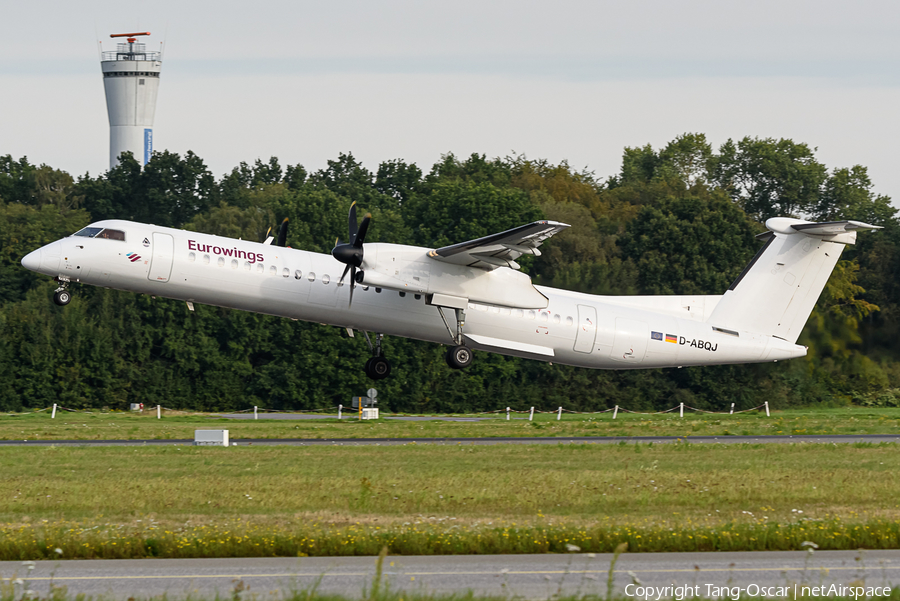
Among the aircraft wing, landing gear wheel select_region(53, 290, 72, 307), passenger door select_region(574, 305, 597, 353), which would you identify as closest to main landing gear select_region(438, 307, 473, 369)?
the aircraft wing

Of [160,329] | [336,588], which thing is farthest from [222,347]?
[336,588]

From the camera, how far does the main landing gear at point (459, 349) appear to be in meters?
30.7

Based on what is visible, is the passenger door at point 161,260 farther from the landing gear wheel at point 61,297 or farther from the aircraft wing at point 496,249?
the aircraft wing at point 496,249

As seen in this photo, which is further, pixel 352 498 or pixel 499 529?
pixel 352 498

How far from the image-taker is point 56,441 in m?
34.6

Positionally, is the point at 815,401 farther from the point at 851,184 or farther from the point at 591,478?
the point at 851,184

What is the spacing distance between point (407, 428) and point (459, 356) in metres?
12.9

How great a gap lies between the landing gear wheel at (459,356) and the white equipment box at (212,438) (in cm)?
765

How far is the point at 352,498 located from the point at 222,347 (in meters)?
50.5

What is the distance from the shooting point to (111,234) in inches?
1101

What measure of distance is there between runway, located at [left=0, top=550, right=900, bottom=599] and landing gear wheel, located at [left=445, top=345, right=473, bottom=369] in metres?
15.6

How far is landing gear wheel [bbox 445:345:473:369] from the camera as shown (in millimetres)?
30656

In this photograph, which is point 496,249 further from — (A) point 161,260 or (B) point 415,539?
(B) point 415,539

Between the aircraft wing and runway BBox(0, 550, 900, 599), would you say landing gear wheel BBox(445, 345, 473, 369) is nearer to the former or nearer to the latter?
the aircraft wing
